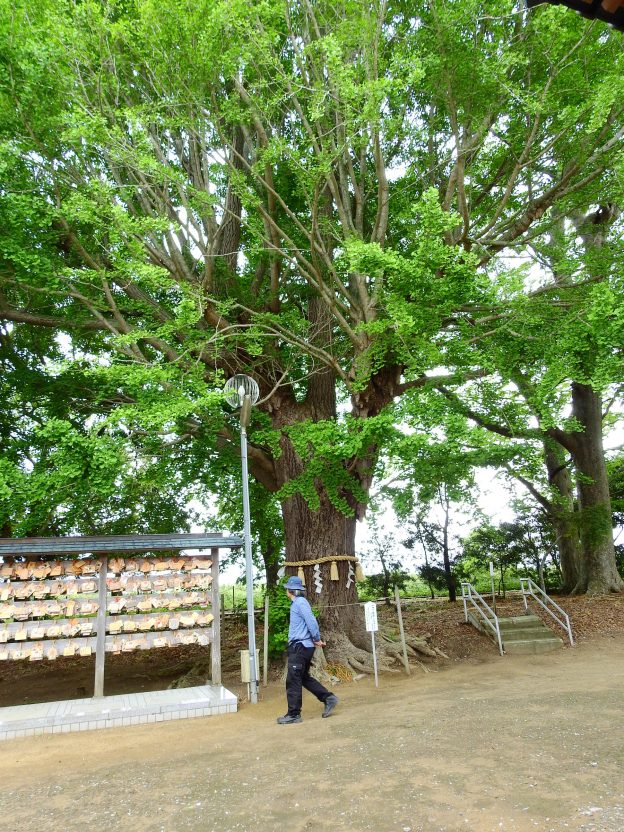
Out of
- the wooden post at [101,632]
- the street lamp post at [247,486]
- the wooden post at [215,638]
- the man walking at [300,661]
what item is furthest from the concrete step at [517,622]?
the wooden post at [101,632]

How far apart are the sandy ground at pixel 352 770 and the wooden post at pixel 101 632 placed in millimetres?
1420

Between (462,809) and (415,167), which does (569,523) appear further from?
(462,809)

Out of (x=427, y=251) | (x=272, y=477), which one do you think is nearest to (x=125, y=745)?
(x=272, y=477)

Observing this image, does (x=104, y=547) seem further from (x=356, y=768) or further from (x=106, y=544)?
(x=356, y=768)

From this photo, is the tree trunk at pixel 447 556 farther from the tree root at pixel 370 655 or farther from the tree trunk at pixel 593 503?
the tree root at pixel 370 655

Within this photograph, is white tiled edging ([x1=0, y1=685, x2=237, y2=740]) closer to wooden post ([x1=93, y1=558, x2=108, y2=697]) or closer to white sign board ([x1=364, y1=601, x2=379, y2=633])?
wooden post ([x1=93, y1=558, x2=108, y2=697])

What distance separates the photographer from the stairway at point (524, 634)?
10867 mm

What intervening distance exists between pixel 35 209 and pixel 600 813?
9.91m

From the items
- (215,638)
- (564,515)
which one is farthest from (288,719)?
(564,515)

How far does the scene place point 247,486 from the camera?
858 centimetres

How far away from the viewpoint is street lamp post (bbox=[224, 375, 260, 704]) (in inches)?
313

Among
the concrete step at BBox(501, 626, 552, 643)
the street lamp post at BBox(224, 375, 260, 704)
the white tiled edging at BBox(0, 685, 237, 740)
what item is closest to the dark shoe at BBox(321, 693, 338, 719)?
the white tiled edging at BBox(0, 685, 237, 740)

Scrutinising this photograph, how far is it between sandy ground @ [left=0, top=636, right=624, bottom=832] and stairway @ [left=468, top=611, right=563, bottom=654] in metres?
3.55

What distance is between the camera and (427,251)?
8.02 metres
